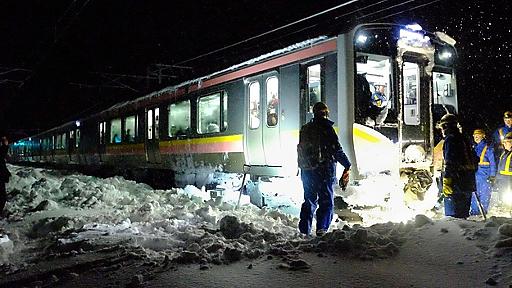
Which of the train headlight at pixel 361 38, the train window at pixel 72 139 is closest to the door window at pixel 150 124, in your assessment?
the train headlight at pixel 361 38

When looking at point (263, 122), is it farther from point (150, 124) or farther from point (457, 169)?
point (150, 124)

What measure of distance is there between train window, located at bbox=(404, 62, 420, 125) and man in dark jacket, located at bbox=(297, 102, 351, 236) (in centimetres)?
266

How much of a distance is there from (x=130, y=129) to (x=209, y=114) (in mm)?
6276

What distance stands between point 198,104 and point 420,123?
5254 mm

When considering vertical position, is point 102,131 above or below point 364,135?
above

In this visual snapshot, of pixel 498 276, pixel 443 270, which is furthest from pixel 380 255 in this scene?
pixel 498 276

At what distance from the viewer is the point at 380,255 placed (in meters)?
3.59

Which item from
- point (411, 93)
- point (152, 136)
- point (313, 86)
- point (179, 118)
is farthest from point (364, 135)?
point (152, 136)

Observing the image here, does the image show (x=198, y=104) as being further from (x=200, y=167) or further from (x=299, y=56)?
(x=299, y=56)

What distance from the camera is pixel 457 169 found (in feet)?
18.2

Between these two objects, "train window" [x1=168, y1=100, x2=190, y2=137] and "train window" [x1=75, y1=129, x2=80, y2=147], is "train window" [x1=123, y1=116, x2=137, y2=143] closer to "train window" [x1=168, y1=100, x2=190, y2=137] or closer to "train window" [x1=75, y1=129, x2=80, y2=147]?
"train window" [x1=168, y1=100, x2=190, y2=137]

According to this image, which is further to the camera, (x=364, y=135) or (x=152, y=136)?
(x=152, y=136)

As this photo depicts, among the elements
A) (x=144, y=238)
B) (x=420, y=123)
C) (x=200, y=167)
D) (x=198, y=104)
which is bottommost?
(x=144, y=238)

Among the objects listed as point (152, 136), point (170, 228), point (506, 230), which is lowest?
point (170, 228)
